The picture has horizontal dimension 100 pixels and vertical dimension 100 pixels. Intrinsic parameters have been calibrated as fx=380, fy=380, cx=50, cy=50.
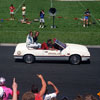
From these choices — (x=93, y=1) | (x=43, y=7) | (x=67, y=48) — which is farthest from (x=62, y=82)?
(x=93, y=1)

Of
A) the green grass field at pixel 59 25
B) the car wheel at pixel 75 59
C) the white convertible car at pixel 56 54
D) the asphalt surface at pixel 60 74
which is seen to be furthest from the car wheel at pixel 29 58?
the green grass field at pixel 59 25

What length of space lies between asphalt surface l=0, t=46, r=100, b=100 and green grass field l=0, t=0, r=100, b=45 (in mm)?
5086

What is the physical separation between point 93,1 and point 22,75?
102 feet

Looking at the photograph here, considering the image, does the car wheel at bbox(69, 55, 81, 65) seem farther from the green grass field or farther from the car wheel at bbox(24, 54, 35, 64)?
the green grass field

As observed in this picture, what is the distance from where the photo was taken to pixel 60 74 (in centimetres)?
1823

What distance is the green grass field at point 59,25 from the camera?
26.8 metres

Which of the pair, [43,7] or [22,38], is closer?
[22,38]

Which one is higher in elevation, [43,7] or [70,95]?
[43,7]

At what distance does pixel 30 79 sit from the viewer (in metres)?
17.4

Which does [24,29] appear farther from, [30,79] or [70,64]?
[30,79]

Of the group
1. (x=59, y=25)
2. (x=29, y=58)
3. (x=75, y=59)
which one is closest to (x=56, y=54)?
(x=75, y=59)

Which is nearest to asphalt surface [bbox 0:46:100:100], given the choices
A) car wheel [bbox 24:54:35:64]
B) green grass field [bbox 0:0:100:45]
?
car wheel [bbox 24:54:35:64]

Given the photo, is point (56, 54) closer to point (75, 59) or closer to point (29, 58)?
point (75, 59)

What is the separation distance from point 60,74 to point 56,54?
1.79 meters
